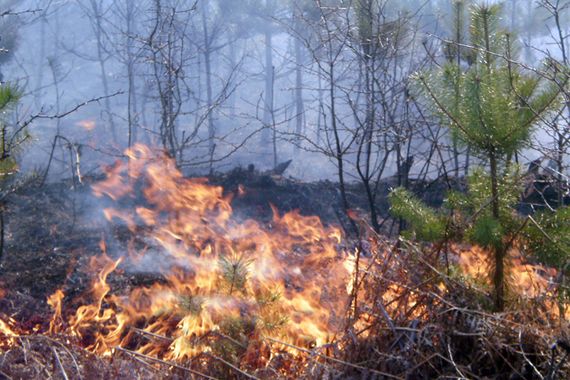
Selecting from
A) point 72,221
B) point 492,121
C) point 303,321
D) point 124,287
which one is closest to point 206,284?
point 303,321

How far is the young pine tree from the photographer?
8.76ft

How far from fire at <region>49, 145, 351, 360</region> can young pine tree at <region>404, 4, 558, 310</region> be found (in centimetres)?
77

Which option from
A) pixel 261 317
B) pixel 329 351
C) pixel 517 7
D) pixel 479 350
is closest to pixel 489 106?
pixel 479 350

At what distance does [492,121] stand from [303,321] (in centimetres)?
149

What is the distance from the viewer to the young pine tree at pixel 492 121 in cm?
267

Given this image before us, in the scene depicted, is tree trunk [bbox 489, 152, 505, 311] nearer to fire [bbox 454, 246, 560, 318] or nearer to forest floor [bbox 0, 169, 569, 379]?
fire [bbox 454, 246, 560, 318]

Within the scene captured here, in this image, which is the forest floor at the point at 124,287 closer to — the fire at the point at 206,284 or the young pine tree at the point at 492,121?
the fire at the point at 206,284

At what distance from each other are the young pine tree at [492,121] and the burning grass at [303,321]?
0.69 feet

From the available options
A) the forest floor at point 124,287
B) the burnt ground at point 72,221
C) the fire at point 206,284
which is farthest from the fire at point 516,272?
the burnt ground at point 72,221

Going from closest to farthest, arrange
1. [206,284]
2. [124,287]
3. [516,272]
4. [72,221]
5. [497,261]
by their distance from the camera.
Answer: [497,261] < [516,272] < [206,284] < [124,287] < [72,221]

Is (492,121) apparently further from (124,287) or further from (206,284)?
(124,287)

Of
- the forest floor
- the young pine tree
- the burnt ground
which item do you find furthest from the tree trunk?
the burnt ground

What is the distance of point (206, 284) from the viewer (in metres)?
3.76

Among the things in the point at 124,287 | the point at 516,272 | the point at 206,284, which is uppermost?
the point at 516,272
